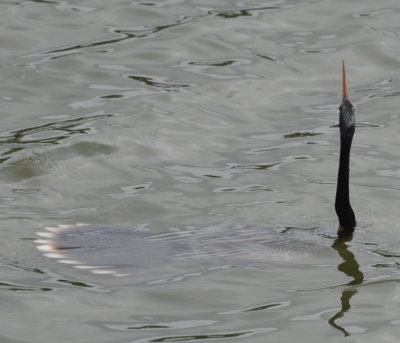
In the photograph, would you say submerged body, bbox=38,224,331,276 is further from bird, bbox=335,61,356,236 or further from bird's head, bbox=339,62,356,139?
bird's head, bbox=339,62,356,139

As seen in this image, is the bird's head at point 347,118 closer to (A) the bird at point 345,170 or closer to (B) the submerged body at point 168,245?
(A) the bird at point 345,170

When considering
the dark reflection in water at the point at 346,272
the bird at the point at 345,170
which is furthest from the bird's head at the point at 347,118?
the dark reflection in water at the point at 346,272

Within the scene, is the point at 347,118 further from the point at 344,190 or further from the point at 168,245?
the point at 168,245

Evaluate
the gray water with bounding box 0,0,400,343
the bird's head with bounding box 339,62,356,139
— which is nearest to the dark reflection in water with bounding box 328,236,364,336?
the gray water with bounding box 0,0,400,343

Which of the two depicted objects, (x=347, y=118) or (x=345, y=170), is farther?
(x=345, y=170)

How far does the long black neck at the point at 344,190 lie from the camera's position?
6.95 metres

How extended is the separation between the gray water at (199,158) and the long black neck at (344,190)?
0.13m

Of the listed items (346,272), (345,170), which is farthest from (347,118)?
(346,272)

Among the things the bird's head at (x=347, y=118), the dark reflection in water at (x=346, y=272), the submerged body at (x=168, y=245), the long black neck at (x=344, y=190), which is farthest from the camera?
the long black neck at (x=344, y=190)

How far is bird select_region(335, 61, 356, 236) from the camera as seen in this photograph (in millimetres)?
6859

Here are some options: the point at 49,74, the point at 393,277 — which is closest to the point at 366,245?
the point at 393,277

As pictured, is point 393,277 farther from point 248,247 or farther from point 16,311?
point 16,311

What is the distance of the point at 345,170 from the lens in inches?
276

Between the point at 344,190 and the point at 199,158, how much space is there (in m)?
2.19
